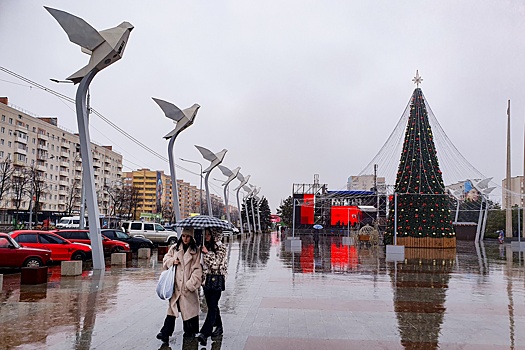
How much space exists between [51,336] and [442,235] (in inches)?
1113

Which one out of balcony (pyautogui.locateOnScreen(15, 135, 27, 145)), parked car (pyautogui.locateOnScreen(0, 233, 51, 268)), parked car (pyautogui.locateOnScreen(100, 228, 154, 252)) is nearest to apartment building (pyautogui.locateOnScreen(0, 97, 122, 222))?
balcony (pyautogui.locateOnScreen(15, 135, 27, 145))

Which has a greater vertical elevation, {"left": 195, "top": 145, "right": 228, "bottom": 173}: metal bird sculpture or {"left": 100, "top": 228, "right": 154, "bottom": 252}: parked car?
{"left": 195, "top": 145, "right": 228, "bottom": 173}: metal bird sculpture

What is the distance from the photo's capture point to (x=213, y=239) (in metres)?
7.35

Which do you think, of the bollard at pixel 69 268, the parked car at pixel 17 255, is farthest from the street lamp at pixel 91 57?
the parked car at pixel 17 255

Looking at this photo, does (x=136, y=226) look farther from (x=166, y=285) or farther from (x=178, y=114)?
(x=166, y=285)

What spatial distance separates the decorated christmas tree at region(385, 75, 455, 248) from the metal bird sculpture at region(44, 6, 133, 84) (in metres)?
21.7

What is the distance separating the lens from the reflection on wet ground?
23.4 feet

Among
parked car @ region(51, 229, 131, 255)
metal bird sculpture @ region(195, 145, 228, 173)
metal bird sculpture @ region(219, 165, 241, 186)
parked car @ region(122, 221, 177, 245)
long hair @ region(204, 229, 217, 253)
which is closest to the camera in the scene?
long hair @ region(204, 229, 217, 253)

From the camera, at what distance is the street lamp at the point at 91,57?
564 inches

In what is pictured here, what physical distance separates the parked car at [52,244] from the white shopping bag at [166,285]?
1250 centimetres

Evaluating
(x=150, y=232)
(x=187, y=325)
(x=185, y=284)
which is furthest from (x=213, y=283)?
(x=150, y=232)

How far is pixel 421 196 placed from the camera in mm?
31578

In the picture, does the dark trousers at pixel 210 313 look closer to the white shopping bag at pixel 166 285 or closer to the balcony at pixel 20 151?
the white shopping bag at pixel 166 285

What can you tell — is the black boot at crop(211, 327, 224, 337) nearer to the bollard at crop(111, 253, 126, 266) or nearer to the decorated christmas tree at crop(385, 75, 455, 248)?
the bollard at crop(111, 253, 126, 266)
